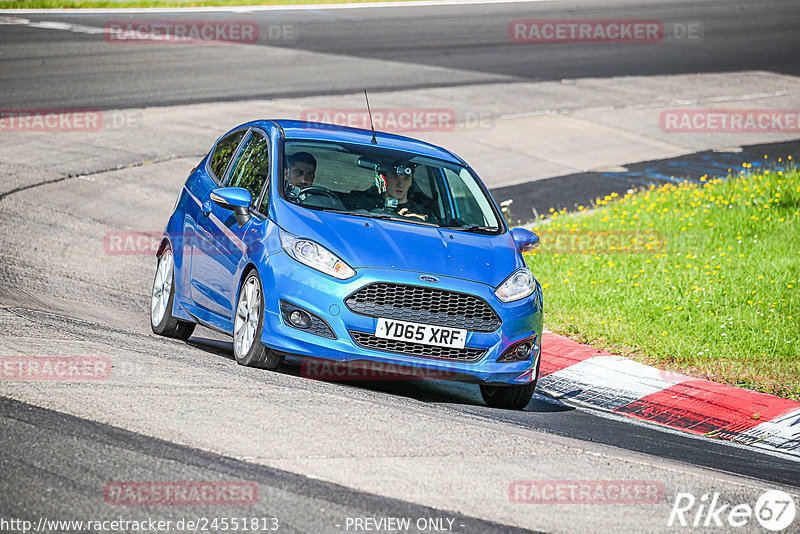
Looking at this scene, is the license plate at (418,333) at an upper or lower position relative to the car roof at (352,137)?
lower

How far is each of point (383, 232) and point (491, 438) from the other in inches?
75.9

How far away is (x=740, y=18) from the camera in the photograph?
1419 inches

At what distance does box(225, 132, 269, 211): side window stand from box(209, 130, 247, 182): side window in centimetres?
21

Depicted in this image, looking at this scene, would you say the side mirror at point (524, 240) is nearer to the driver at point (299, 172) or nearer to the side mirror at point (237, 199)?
the driver at point (299, 172)

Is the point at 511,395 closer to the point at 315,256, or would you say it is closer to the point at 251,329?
the point at 315,256

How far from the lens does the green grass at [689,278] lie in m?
9.59

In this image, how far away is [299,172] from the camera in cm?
809

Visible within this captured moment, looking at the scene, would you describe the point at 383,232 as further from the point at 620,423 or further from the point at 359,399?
the point at 620,423

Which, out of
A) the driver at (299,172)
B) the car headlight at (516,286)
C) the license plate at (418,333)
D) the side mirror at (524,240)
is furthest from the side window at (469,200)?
the license plate at (418,333)

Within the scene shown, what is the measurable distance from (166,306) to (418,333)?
2.67 meters

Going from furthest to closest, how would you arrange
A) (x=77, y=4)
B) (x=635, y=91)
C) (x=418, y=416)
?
(x=77, y=4) → (x=635, y=91) → (x=418, y=416)

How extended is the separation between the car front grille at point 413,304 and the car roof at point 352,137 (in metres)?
1.92

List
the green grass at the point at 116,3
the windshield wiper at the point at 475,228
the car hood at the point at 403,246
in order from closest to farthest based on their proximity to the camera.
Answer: the car hood at the point at 403,246
the windshield wiper at the point at 475,228
the green grass at the point at 116,3

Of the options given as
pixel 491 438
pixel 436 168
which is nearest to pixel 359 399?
pixel 491 438
